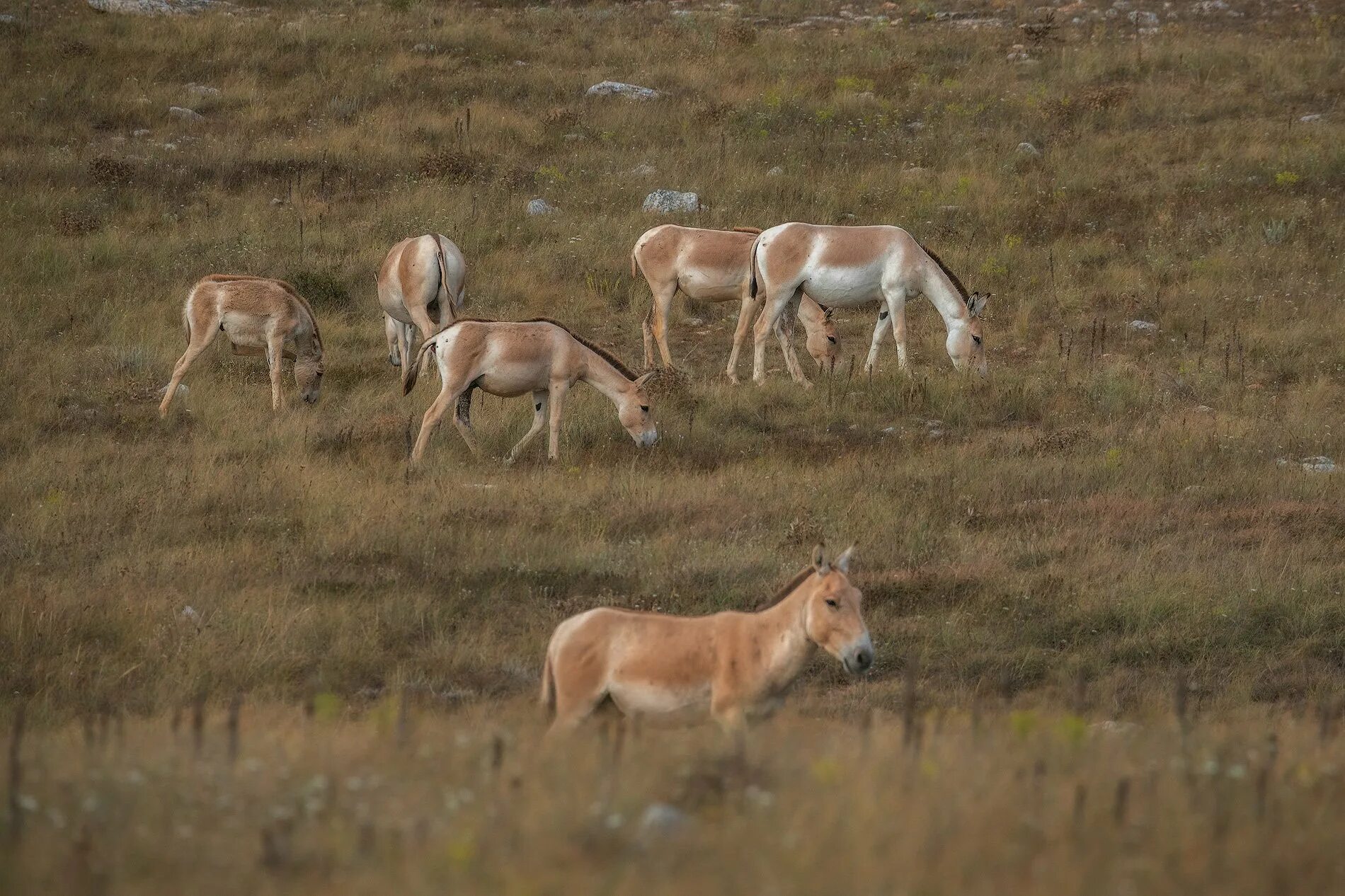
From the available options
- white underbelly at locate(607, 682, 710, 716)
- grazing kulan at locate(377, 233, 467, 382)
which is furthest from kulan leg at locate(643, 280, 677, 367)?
white underbelly at locate(607, 682, 710, 716)

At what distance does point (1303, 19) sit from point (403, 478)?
26058mm

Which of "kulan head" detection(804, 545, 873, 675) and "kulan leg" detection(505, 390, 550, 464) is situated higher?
"kulan head" detection(804, 545, 873, 675)

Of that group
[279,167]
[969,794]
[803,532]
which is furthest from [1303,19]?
[969,794]

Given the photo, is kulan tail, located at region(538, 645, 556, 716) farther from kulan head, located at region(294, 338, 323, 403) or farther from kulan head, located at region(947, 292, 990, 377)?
kulan head, located at region(947, 292, 990, 377)

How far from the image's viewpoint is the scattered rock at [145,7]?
32.0 m

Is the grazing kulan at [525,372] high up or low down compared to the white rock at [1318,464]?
up

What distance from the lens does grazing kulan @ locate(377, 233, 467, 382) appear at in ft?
60.5

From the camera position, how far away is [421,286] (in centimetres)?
1848

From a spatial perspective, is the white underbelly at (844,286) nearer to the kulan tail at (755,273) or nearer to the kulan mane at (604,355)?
the kulan tail at (755,273)

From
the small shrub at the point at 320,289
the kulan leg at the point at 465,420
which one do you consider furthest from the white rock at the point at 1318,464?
the small shrub at the point at 320,289

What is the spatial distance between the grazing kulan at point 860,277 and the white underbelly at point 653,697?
10684 mm

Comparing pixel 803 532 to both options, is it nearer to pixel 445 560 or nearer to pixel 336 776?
pixel 445 560

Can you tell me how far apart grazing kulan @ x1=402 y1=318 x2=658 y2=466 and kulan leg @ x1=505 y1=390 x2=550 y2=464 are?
1 centimetres

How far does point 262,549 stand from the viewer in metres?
12.4
